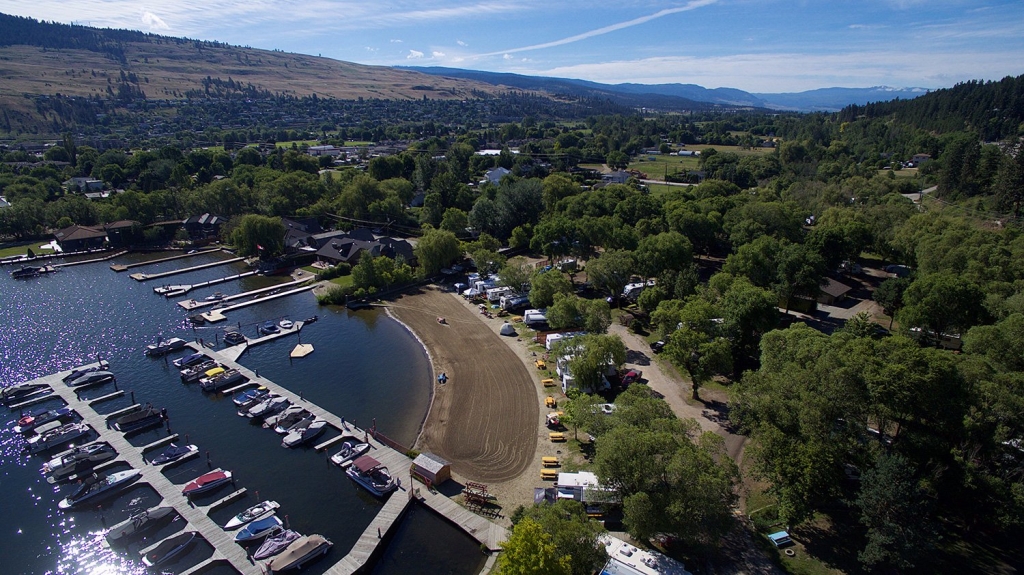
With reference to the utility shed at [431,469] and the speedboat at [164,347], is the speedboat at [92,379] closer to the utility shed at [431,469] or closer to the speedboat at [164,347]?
the speedboat at [164,347]

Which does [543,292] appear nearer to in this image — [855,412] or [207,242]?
[855,412]

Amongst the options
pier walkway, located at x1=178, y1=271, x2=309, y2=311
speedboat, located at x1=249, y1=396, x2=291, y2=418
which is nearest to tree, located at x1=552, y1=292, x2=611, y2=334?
speedboat, located at x1=249, y1=396, x2=291, y2=418

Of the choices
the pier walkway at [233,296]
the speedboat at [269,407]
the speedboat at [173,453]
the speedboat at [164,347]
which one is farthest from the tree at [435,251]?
the speedboat at [173,453]

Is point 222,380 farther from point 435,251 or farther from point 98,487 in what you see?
point 435,251

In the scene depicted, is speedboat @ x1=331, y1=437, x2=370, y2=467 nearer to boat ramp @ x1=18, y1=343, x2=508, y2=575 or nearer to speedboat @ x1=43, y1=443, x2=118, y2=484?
boat ramp @ x1=18, y1=343, x2=508, y2=575

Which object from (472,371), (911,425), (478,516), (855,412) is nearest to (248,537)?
(478,516)

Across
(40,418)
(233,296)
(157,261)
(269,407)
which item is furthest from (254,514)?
(157,261)
